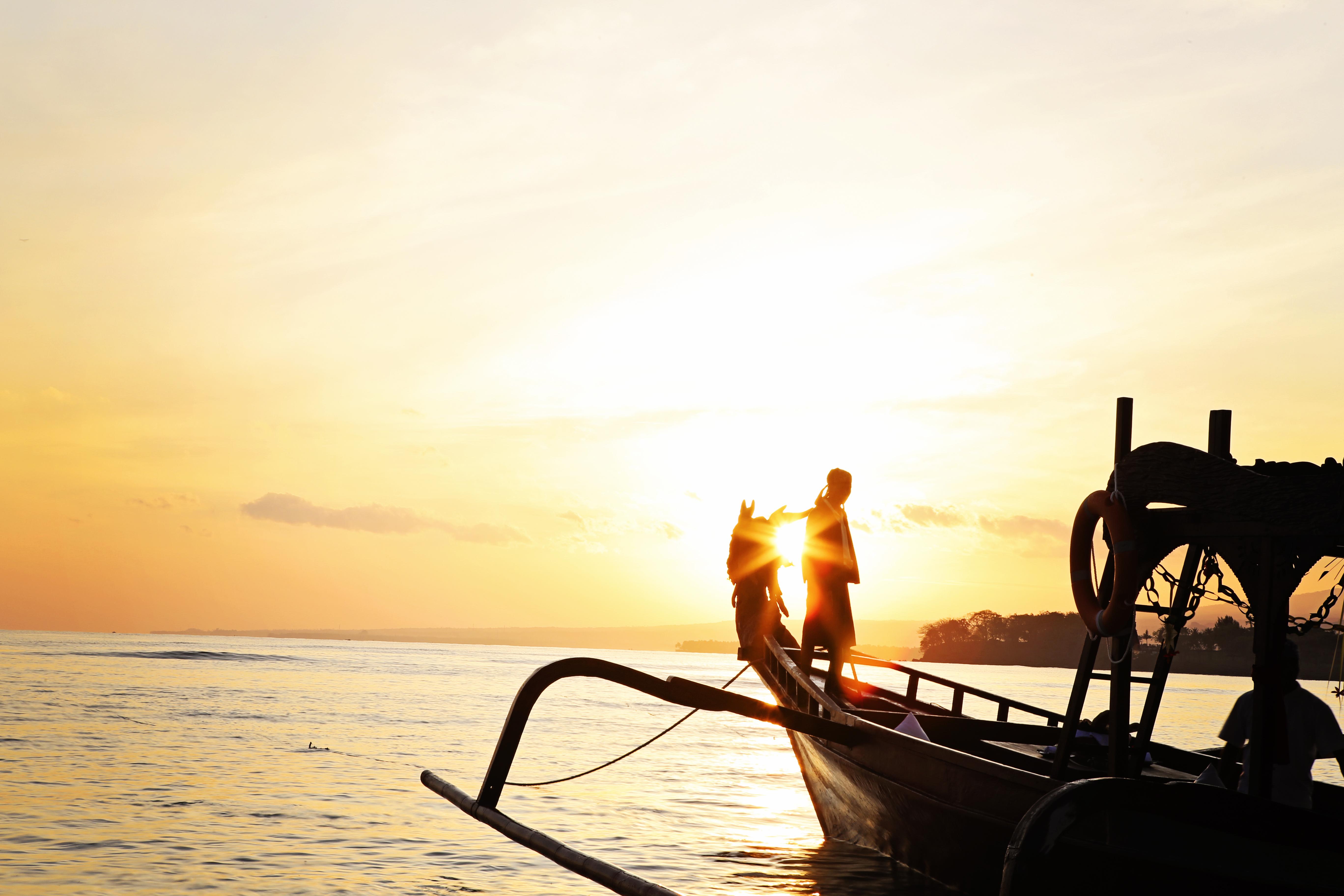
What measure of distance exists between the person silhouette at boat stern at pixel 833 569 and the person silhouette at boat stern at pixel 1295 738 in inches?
201

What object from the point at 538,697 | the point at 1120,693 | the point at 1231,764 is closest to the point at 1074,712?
the point at 1120,693

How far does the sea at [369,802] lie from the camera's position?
1257 cm

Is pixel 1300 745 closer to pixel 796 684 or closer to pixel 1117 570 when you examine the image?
pixel 1117 570

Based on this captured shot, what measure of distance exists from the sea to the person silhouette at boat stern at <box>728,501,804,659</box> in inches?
118

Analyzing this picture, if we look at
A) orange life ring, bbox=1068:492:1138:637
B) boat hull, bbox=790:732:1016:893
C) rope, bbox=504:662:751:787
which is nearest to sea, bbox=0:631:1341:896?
boat hull, bbox=790:732:1016:893

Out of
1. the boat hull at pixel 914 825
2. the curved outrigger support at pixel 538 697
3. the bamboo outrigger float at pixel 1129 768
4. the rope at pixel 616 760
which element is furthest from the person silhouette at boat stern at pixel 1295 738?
the rope at pixel 616 760

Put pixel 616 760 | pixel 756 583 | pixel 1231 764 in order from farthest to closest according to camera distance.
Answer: pixel 756 583
pixel 616 760
pixel 1231 764

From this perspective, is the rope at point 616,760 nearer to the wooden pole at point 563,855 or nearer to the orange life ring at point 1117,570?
the wooden pole at point 563,855

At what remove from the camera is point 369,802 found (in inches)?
726

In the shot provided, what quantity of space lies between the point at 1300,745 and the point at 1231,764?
47 centimetres

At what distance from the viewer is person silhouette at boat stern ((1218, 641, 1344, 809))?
6.46m

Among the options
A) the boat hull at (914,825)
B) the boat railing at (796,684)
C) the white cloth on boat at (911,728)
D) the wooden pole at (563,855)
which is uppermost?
the boat railing at (796,684)

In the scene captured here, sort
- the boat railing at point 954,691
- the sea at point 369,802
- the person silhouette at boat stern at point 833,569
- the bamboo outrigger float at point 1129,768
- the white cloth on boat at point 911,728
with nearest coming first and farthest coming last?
the bamboo outrigger float at point 1129,768 → the white cloth on boat at point 911,728 → the person silhouette at boat stern at point 833,569 → the sea at point 369,802 → the boat railing at point 954,691

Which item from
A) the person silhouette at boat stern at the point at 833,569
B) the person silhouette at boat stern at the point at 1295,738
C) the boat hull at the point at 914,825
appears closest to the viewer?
the person silhouette at boat stern at the point at 1295,738
